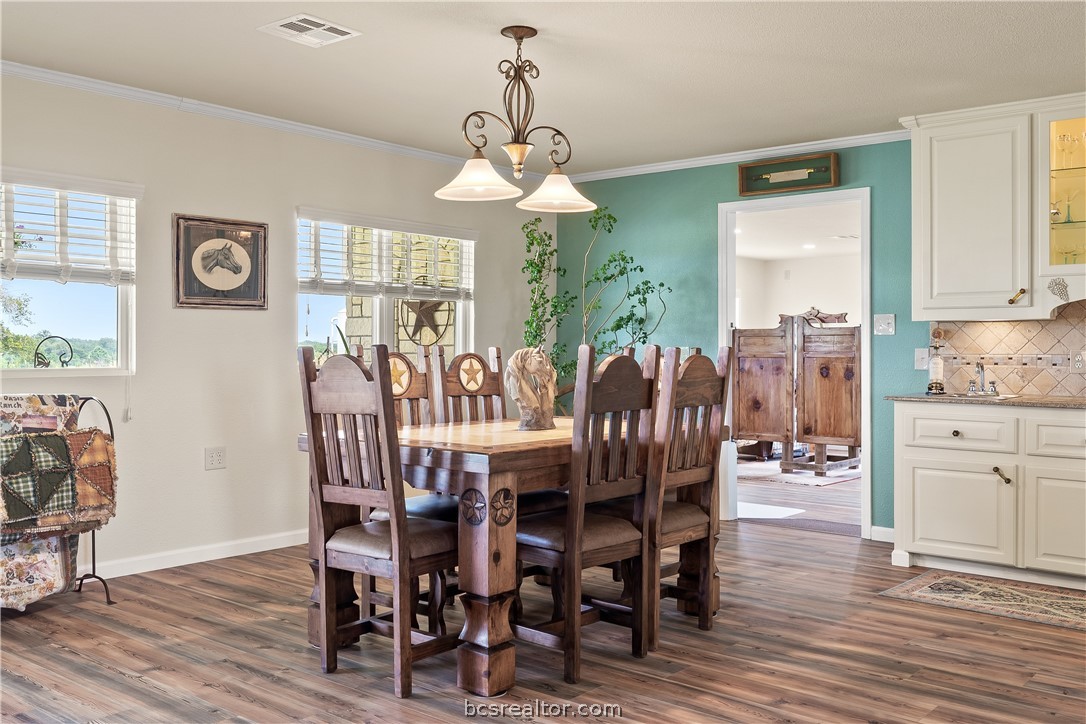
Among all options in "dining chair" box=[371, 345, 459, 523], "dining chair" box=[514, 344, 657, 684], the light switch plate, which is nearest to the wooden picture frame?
the light switch plate

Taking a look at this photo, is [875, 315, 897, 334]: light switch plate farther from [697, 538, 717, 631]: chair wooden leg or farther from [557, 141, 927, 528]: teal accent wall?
[697, 538, 717, 631]: chair wooden leg

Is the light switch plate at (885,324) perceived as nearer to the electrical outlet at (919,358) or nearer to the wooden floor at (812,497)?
the electrical outlet at (919,358)

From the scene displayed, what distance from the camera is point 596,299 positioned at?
6.68 metres

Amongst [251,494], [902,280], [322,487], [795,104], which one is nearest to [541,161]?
[795,104]

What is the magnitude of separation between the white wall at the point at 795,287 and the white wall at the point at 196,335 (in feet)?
23.8

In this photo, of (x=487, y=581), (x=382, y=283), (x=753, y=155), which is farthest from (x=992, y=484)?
(x=382, y=283)

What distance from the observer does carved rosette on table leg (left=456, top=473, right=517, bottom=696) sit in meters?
2.97

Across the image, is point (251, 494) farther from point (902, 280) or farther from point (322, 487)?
point (902, 280)

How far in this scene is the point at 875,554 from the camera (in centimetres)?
518

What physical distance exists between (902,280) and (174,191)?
Answer: 162 inches

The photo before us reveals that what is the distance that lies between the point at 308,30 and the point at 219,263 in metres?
1.74

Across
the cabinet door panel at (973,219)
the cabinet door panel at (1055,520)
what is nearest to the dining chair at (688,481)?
the cabinet door panel at (1055,520)

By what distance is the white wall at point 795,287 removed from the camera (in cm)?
1164

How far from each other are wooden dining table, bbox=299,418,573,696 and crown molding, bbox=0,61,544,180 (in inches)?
107
